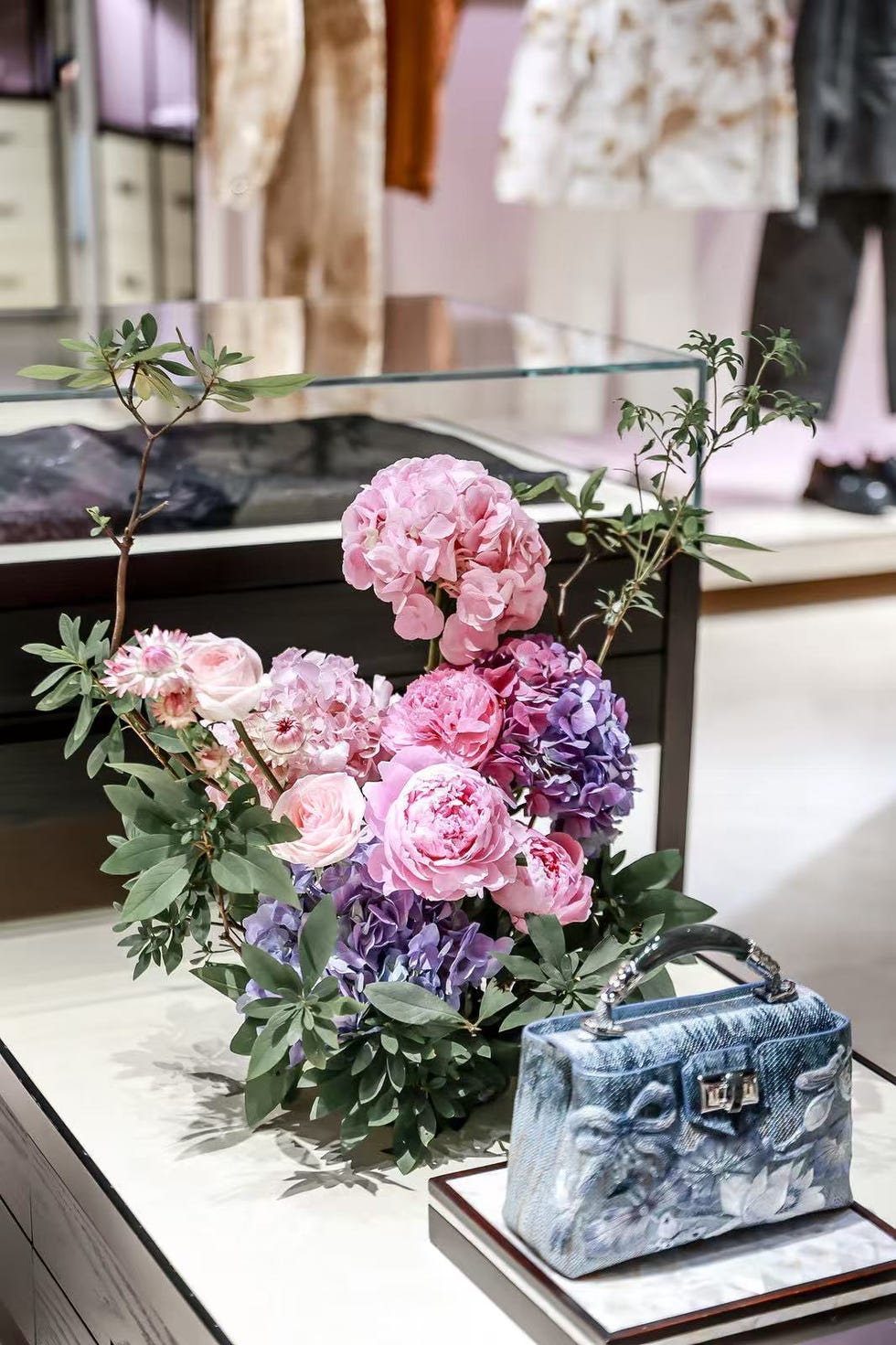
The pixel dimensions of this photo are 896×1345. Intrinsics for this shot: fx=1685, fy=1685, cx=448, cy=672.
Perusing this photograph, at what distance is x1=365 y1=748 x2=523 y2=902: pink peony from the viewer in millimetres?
952

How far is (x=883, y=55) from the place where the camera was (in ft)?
12.4

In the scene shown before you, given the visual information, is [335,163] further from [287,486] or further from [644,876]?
[644,876]

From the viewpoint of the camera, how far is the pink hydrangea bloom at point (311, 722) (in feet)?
3.37

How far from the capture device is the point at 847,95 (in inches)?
150

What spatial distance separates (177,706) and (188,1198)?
0.29m

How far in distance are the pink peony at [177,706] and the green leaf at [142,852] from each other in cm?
7

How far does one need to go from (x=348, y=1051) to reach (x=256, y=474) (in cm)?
78

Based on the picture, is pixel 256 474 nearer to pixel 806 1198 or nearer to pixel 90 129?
pixel 806 1198

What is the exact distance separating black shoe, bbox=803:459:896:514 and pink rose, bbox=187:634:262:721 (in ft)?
10.7

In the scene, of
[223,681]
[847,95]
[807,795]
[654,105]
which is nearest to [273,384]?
[223,681]

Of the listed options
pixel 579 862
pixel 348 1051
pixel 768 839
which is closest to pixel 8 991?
pixel 348 1051

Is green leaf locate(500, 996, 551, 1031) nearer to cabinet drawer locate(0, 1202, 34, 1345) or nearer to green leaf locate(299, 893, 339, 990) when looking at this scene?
green leaf locate(299, 893, 339, 990)

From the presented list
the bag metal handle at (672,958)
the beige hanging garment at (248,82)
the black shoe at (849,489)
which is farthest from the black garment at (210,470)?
the black shoe at (849,489)

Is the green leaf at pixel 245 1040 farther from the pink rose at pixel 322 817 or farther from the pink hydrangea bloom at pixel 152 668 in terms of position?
the pink hydrangea bloom at pixel 152 668
